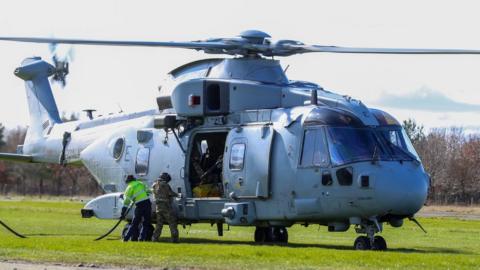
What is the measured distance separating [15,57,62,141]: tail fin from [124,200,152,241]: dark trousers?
10.2m

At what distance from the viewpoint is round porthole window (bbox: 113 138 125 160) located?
2903 cm

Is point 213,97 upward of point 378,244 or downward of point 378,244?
upward

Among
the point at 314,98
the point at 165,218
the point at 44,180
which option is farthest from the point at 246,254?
the point at 44,180

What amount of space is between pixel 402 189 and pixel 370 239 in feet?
4.59

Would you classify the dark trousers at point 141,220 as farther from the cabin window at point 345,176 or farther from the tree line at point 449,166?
the tree line at point 449,166

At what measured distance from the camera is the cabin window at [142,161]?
28069 millimetres

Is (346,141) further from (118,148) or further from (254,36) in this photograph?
(118,148)

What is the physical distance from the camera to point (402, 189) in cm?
2306

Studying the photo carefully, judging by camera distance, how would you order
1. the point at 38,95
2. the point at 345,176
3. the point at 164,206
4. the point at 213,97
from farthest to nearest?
1. the point at 38,95
2. the point at 213,97
3. the point at 164,206
4. the point at 345,176

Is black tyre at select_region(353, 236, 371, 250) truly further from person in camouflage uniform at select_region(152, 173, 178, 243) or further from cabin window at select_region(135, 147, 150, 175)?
cabin window at select_region(135, 147, 150, 175)

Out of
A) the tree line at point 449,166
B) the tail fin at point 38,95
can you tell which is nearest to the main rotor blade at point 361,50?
the tail fin at point 38,95

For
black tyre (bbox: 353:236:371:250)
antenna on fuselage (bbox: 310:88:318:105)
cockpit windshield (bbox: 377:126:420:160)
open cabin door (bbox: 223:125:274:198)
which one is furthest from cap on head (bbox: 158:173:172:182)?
cockpit windshield (bbox: 377:126:420:160)

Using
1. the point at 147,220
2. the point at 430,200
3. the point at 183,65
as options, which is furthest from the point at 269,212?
Answer: the point at 430,200

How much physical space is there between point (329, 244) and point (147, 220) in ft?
15.9
